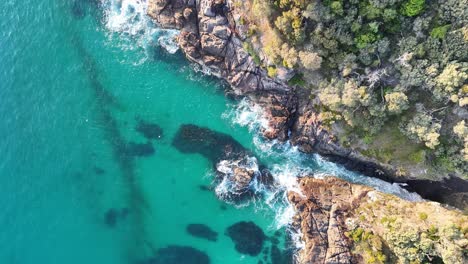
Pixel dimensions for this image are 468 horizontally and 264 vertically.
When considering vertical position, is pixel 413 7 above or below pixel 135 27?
above

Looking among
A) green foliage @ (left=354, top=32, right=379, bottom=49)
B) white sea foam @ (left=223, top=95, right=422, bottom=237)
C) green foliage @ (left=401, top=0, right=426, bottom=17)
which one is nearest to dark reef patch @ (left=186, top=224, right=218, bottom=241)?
white sea foam @ (left=223, top=95, right=422, bottom=237)

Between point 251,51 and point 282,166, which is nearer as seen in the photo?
point 251,51

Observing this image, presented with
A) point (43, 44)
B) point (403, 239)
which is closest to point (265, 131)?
point (403, 239)

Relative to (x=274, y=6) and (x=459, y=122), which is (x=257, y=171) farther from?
(x=459, y=122)

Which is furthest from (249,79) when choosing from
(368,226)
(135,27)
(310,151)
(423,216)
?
(423,216)

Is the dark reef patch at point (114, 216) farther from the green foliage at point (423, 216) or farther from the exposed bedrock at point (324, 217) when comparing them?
the green foliage at point (423, 216)

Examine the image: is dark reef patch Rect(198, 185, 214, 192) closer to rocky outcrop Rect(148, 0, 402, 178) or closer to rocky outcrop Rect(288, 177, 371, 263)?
rocky outcrop Rect(148, 0, 402, 178)

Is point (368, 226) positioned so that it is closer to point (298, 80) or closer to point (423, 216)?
point (423, 216)

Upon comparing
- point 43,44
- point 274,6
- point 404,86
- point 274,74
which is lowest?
point 43,44
